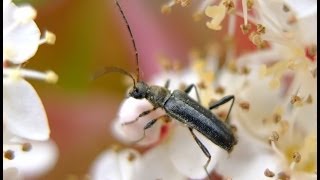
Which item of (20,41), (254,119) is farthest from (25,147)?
(254,119)

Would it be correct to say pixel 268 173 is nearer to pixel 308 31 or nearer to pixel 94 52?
pixel 308 31

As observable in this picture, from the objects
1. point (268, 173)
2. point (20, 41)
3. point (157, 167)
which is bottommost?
point (268, 173)

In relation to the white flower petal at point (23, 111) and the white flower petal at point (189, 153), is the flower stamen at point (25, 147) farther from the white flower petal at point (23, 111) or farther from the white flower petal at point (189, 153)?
the white flower petal at point (189, 153)

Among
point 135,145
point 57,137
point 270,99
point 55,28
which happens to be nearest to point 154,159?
point 135,145

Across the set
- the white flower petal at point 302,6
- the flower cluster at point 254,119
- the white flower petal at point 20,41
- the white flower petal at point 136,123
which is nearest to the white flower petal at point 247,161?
the flower cluster at point 254,119

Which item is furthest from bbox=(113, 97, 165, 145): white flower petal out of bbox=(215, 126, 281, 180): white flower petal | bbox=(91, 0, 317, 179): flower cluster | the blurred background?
the blurred background

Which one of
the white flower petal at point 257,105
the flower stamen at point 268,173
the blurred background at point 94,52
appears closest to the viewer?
the flower stamen at point 268,173
